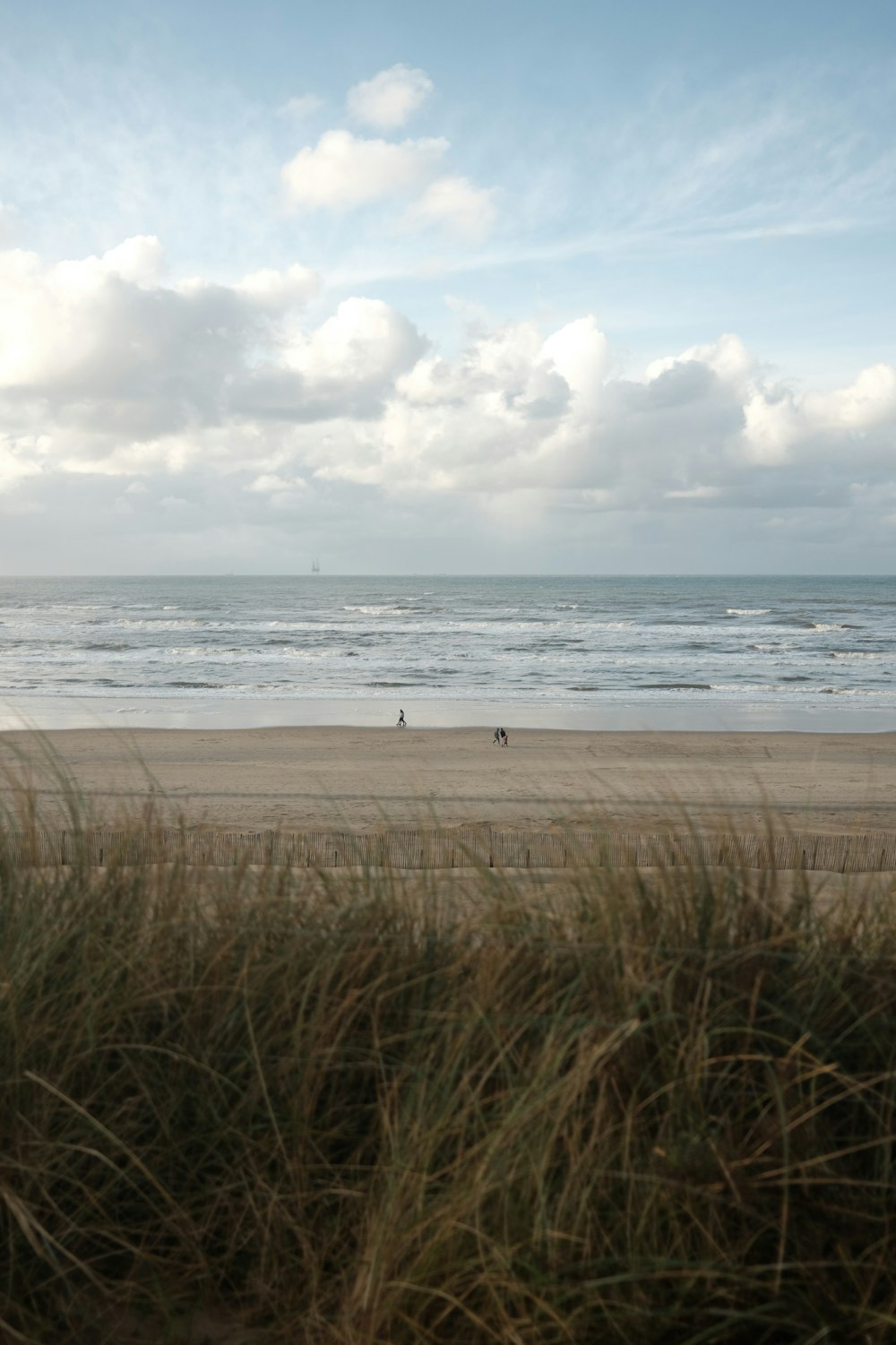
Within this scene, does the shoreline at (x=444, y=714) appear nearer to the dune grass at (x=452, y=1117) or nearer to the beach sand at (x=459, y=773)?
the beach sand at (x=459, y=773)

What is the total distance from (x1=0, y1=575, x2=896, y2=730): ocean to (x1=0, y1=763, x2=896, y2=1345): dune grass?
332 centimetres

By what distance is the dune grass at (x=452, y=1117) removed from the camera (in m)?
2.32

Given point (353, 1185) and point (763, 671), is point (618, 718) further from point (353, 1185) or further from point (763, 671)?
point (353, 1185)

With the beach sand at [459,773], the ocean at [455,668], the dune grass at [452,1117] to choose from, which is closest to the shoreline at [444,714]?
the ocean at [455,668]

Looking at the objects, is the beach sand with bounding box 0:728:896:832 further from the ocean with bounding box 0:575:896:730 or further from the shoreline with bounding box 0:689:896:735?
the ocean with bounding box 0:575:896:730

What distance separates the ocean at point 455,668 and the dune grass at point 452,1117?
10.9 ft

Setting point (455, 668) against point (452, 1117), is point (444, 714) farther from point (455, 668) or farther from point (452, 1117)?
point (452, 1117)

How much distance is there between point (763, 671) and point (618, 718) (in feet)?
37.8

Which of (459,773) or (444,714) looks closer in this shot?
(459,773)

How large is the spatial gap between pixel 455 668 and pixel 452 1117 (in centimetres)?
3011

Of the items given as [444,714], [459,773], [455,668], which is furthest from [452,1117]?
[455,668]

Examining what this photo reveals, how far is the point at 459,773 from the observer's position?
14703mm

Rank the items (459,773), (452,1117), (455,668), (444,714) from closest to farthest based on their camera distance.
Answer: (452,1117) → (459,773) → (444,714) → (455,668)

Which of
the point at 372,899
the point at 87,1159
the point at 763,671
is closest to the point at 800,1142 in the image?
the point at 372,899
